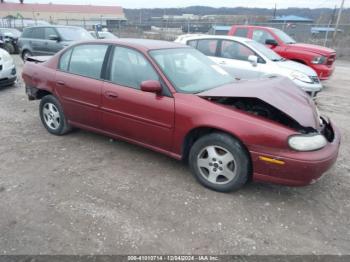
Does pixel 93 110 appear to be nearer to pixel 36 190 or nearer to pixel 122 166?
pixel 122 166

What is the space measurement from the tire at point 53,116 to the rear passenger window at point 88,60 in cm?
64

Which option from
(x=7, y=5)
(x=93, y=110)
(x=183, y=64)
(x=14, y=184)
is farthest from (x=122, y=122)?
(x=7, y=5)

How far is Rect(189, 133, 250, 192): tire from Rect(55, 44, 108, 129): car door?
1611mm

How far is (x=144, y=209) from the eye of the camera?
307 centimetres

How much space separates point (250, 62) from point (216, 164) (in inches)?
177

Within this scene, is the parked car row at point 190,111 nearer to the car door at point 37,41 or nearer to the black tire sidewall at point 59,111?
the black tire sidewall at point 59,111

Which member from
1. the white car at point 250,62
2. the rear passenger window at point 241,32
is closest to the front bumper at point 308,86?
the white car at point 250,62

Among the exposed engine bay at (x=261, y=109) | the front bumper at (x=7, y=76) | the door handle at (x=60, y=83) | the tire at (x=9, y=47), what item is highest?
the exposed engine bay at (x=261, y=109)

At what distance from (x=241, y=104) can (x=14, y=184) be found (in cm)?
282

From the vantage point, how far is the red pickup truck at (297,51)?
8.80 m

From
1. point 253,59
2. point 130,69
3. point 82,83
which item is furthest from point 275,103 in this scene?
point 253,59

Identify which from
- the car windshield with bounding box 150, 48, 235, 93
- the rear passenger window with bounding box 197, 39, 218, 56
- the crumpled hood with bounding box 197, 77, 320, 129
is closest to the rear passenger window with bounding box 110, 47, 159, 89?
the car windshield with bounding box 150, 48, 235, 93

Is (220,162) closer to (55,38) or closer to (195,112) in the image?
(195,112)

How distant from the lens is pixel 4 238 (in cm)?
263
